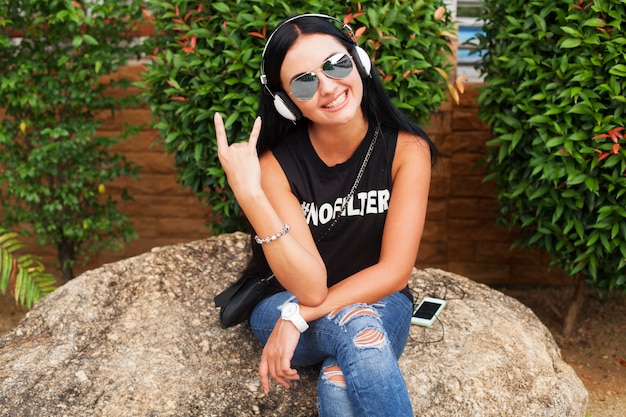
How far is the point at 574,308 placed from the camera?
15.2 ft

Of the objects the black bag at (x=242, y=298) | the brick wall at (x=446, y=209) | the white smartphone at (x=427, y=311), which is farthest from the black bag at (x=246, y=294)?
the brick wall at (x=446, y=209)

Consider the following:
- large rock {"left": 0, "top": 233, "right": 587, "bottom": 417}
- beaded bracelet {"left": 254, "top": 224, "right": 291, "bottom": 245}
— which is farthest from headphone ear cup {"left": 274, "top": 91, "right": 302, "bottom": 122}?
large rock {"left": 0, "top": 233, "right": 587, "bottom": 417}

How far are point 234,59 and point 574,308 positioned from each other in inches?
104

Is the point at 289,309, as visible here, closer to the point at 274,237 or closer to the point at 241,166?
the point at 274,237

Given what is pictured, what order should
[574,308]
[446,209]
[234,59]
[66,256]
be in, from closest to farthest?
[234,59] → [574,308] → [66,256] → [446,209]

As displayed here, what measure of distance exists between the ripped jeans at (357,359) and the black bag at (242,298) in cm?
15

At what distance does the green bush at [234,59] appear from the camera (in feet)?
12.5

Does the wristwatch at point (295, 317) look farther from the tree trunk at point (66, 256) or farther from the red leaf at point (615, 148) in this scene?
the tree trunk at point (66, 256)

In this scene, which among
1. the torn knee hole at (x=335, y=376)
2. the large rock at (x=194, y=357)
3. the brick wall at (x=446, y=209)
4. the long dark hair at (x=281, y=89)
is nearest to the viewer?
the torn knee hole at (x=335, y=376)

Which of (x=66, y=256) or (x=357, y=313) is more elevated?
(x=357, y=313)

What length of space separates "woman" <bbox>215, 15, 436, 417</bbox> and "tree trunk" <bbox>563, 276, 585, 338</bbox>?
1.97 meters

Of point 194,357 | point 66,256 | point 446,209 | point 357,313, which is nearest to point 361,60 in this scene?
point 357,313

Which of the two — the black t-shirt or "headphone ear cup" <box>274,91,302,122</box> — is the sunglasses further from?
the black t-shirt

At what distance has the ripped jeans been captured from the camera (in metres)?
2.40
